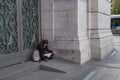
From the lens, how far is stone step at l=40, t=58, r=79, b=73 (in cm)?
852

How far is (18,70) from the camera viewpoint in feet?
24.7

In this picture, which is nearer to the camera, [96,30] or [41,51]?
[41,51]

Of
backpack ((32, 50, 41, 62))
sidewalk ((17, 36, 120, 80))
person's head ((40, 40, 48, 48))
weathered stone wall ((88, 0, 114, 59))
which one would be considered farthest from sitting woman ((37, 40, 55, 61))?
weathered stone wall ((88, 0, 114, 59))

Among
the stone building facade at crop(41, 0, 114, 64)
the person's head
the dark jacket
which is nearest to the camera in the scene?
the dark jacket

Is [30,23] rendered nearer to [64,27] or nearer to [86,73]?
[64,27]

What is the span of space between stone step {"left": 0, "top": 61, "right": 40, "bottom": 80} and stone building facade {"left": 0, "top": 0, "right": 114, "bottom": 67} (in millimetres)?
214

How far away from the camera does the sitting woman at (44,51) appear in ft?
30.5

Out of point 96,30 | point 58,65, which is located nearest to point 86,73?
point 58,65

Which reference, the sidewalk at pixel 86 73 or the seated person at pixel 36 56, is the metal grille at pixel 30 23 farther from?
the sidewalk at pixel 86 73

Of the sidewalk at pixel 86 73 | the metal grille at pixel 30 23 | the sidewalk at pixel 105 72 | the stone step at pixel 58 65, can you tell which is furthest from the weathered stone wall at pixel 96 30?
the metal grille at pixel 30 23

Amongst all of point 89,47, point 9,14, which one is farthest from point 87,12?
point 9,14

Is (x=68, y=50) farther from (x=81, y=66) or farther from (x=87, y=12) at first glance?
(x=87, y=12)

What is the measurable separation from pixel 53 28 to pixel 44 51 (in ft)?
3.82

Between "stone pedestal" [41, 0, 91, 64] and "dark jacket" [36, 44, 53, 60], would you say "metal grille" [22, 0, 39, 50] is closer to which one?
"dark jacket" [36, 44, 53, 60]
